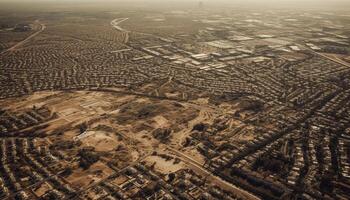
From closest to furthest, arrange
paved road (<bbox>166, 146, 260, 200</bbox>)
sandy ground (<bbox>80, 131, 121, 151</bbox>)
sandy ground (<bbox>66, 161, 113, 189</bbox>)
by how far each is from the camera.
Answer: paved road (<bbox>166, 146, 260, 200</bbox>)
sandy ground (<bbox>66, 161, 113, 189</bbox>)
sandy ground (<bbox>80, 131, 121, 151</bbox>)

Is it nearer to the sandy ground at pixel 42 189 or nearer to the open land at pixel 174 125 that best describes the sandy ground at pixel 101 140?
the open land at pixel 174 125

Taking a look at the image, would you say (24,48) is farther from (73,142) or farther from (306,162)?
(306,162)

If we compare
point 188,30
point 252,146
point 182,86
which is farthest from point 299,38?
point 252,146

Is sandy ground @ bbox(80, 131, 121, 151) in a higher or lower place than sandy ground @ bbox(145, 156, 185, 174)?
higher

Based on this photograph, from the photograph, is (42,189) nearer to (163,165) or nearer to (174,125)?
(163,165)

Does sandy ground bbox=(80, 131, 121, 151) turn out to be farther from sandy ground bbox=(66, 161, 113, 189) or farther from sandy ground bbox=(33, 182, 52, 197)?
sandy ground bbox=(33, 182, 52, 197)

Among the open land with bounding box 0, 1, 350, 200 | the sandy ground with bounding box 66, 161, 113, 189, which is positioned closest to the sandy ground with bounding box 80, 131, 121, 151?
the open land with bounding box 0, 1, 350, 200

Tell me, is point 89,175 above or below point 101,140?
below

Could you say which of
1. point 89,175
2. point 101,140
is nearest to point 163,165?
point 89,175

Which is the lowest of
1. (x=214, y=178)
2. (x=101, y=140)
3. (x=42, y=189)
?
(x=214, y=178)

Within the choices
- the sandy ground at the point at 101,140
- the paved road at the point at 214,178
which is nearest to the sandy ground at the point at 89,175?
the sandy ground at the point at 101,140

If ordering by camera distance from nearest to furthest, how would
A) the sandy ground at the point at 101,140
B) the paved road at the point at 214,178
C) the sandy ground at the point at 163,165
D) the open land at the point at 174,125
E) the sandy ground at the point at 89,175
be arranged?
the paved road at the point at 214,178 → the open land at the point at 174,125 → the sandy ground at the point at 89,175 → the sandy ground at the point at 163,165 → the sandy ground at the point at 101,140
